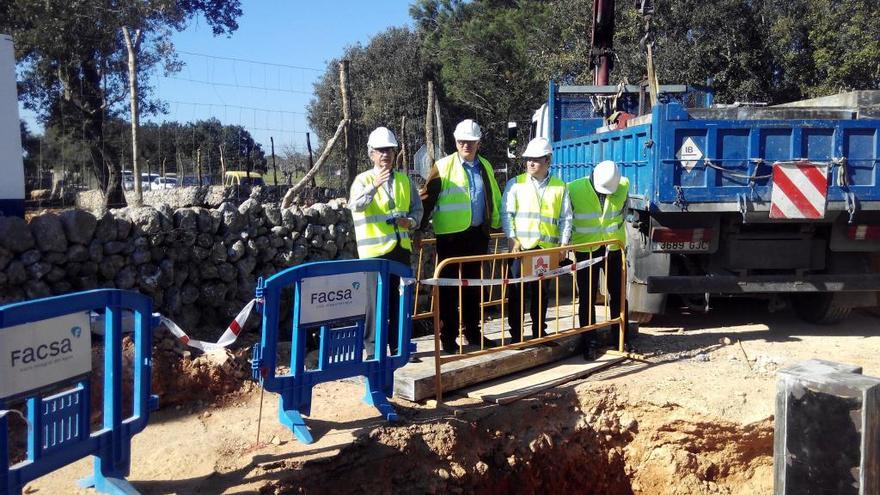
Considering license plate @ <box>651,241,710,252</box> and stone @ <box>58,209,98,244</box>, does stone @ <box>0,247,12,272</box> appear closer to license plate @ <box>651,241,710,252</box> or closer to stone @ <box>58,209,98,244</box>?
stone @ <box>58,209,98,244</box>

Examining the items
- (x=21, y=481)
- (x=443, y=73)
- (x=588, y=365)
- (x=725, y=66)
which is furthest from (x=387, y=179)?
(x=443, y=73)

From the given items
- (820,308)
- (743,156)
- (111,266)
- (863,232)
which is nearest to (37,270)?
(111,266)

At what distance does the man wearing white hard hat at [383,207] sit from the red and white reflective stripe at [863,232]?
4.48m

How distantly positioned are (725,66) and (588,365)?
16.1 m

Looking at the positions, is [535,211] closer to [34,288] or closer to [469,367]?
[469,367]

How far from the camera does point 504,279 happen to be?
5.66 meters

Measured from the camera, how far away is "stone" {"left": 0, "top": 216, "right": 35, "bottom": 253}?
5.91 metres

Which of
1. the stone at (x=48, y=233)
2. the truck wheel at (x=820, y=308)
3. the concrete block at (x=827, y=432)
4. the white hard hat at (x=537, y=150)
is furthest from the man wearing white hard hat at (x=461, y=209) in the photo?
the truck wheel at (x=820, y=308)

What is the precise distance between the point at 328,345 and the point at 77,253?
3071 millimetres

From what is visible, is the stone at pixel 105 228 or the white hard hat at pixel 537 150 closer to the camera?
the white hard hat at pixel 537 150

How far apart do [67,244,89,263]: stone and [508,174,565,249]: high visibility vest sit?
3.89 meters

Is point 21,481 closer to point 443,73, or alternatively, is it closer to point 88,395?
point 88,395

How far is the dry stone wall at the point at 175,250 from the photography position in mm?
6066

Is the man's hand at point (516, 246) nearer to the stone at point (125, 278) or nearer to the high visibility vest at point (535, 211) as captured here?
the high visibility vest at point (535, 211)
